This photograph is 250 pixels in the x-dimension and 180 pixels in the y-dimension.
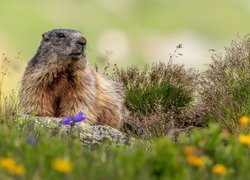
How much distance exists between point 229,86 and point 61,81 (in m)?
2.47

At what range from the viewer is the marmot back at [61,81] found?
417 inches

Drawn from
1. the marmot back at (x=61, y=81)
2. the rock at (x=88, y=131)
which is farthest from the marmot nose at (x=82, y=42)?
the rock at (x=88, y=131)

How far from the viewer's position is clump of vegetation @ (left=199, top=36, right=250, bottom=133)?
10.5 meters

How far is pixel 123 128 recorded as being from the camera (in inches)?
472

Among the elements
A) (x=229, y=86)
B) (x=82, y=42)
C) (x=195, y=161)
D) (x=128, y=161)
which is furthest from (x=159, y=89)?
(x=195, y=161)

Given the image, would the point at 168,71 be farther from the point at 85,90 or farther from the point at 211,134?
the point at 211,134

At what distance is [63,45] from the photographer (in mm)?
10859

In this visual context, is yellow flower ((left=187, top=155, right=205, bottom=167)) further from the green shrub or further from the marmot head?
the green shrub

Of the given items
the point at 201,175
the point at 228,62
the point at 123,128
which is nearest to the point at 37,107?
the point at 123,128

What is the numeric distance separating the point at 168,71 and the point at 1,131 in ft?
22.8

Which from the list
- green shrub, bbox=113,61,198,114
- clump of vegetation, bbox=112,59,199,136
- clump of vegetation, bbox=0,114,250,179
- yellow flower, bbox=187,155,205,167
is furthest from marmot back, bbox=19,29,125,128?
yellow flower, bbox=187,155,205,167

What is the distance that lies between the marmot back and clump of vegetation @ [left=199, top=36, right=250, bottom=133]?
169 cm

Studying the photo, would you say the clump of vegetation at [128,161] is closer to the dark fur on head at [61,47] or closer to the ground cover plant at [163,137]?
the ground cover plant at [163,137]

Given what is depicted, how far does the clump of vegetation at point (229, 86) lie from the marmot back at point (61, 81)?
5.56ft
